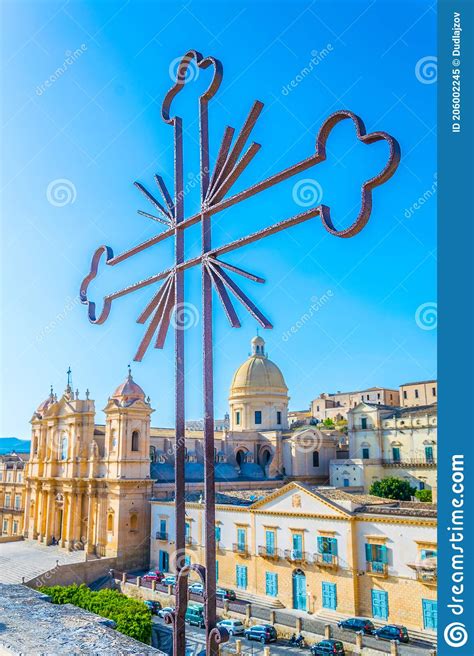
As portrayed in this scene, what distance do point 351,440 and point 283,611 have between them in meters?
23.2

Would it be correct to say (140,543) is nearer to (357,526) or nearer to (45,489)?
(45,489)

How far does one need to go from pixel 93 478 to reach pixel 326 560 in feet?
55.7

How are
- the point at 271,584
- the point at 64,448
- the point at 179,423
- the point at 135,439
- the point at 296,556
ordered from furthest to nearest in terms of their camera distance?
1. the point at 64,448
2. the point at 135,439
3. the point at 271,584
4. the point at 296,556
5. the point at 179,423

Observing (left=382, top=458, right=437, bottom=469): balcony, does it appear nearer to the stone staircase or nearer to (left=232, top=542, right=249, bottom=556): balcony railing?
(left=232, top=542, right=249, bottom=556): balcony railing

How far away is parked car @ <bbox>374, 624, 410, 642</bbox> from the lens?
66.3ft

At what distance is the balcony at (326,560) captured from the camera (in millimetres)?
23812

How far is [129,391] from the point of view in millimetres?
35094

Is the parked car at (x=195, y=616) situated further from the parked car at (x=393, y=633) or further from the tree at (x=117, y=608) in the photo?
the parked car at (x=393, y=633)

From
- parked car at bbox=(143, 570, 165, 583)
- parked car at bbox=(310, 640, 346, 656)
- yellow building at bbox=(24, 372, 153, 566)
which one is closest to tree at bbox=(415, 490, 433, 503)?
parked car at bbox=(143, 570, 165, 583)

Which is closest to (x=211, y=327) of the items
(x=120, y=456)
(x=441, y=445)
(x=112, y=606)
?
(x=441, y=445)

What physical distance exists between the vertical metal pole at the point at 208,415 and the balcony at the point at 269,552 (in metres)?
23.0

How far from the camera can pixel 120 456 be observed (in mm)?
34250

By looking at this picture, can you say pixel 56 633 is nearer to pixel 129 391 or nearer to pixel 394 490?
pixel 129 391

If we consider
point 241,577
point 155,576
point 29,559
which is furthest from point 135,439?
point 241,577
